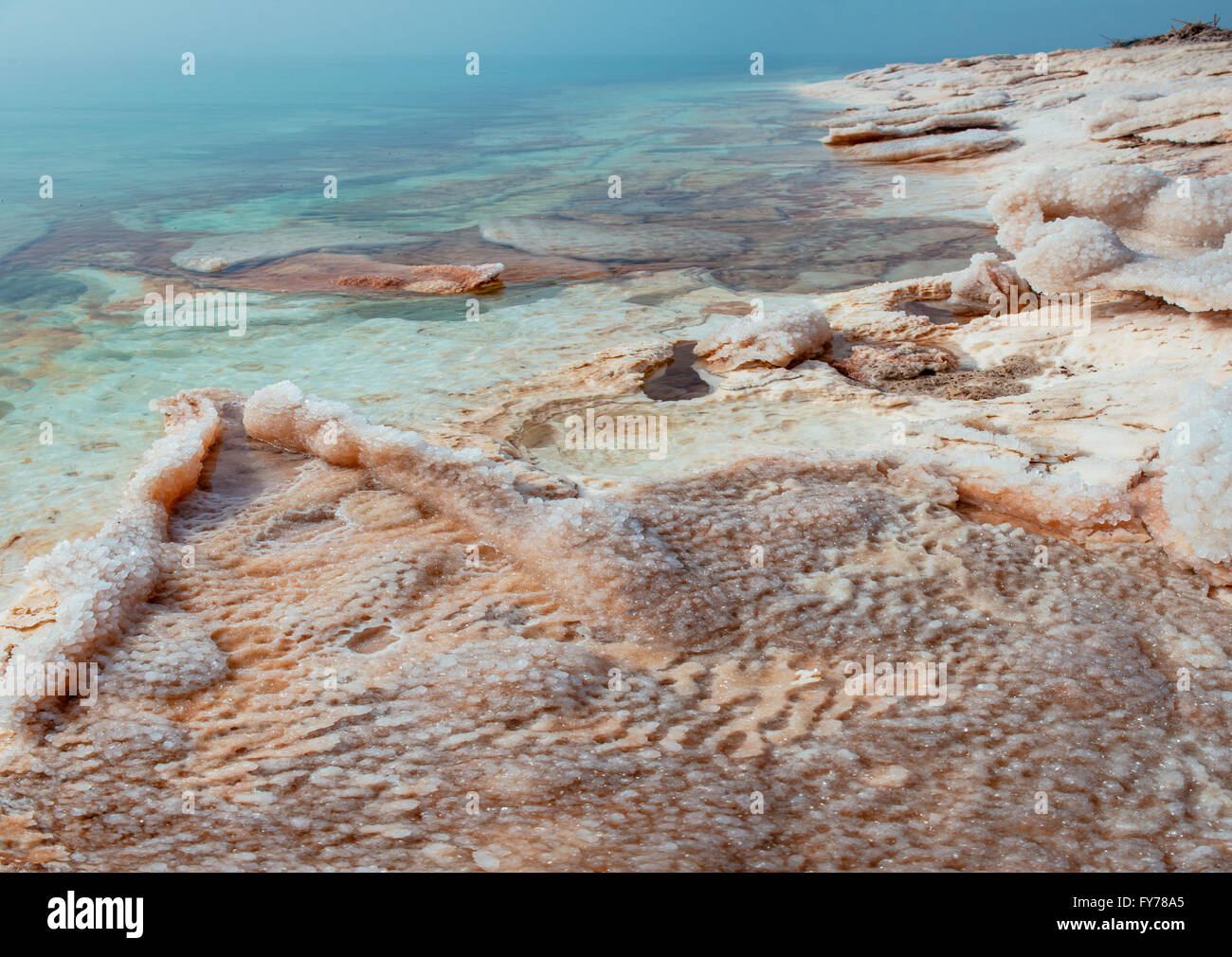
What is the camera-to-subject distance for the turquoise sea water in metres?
4.18

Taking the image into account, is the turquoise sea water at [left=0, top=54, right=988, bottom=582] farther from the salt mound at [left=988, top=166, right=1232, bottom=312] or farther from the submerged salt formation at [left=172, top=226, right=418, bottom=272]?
the salt mound at [left=988, top=166, right=1232, bottom=312]

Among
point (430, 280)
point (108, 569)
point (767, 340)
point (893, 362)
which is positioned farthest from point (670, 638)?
point (430, 280)

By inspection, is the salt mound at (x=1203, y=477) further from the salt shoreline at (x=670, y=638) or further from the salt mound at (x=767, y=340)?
the salt mound at (x=767, y=340)

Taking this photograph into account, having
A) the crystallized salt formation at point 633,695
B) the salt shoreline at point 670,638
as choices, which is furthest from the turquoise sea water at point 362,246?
the crystallized salt formation at point 633,695

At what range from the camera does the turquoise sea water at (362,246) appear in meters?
4.18

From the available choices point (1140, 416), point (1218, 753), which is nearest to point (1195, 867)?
point (1218, 753)

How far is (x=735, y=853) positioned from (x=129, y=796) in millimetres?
1089

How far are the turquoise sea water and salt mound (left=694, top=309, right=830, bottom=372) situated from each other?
71 cm

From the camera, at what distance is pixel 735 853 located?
5.12 ft

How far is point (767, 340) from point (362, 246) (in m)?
4.56

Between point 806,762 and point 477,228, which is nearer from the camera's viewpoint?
point 806,762

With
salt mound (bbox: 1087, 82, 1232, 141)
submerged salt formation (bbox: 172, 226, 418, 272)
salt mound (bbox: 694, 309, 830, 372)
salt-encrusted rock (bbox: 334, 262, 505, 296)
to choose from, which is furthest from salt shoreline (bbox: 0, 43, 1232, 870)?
salt mound (bbox: 1087, 82, 1232, 141)

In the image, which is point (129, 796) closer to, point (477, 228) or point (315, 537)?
point (315, 537)

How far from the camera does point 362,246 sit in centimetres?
774
